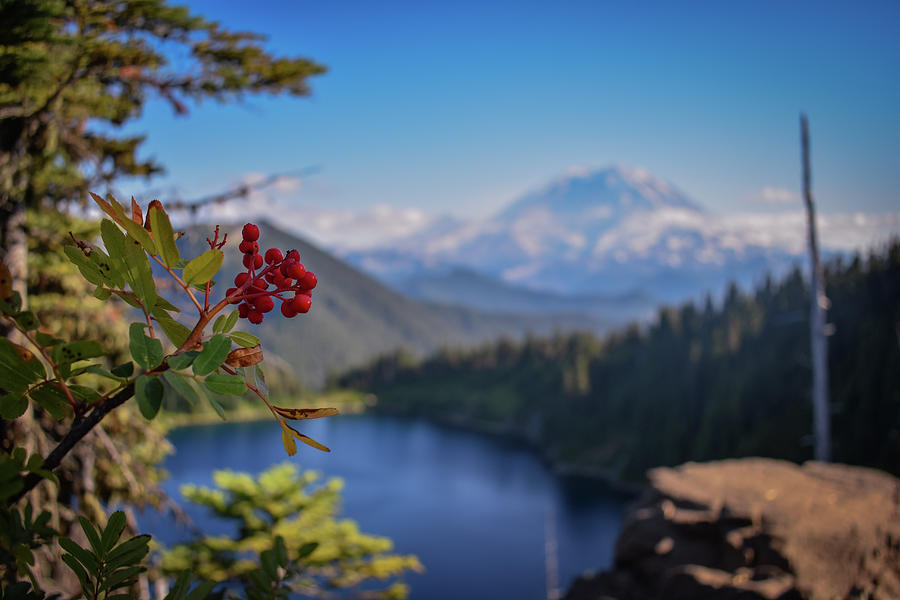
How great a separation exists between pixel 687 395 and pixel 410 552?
4054cm

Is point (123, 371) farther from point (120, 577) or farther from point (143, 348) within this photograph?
point (120, 577)

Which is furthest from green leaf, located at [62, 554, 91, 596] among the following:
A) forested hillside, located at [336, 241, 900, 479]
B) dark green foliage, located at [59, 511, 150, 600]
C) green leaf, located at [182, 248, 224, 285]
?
forested hillside, located at [336, 241, 900, 479]

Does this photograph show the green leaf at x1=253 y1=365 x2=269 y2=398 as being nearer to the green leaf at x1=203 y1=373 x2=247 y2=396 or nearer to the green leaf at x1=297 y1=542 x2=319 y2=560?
the green leaf at x1=203 y1=373 x2=247 y2=396

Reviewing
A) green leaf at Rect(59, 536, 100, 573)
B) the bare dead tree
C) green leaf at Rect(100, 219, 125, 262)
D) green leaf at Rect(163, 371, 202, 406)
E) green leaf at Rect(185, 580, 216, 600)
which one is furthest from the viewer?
the bare dead tree

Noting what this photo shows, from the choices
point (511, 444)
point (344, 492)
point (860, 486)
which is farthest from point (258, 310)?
point (511, 444)

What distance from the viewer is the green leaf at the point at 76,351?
111 centimetres

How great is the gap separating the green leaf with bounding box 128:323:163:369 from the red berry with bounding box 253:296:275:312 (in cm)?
18

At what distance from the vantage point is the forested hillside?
1684 inches

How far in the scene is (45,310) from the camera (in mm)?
5012

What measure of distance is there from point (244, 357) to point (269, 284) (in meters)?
0.15

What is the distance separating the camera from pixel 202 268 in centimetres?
118

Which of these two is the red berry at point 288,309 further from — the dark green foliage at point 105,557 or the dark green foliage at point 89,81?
the dark green foliage at point 89,81

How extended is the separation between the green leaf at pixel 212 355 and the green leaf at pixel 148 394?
7cm

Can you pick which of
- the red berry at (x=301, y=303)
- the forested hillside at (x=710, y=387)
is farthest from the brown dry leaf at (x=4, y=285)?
the forested hillside at (x=710, y=387)
